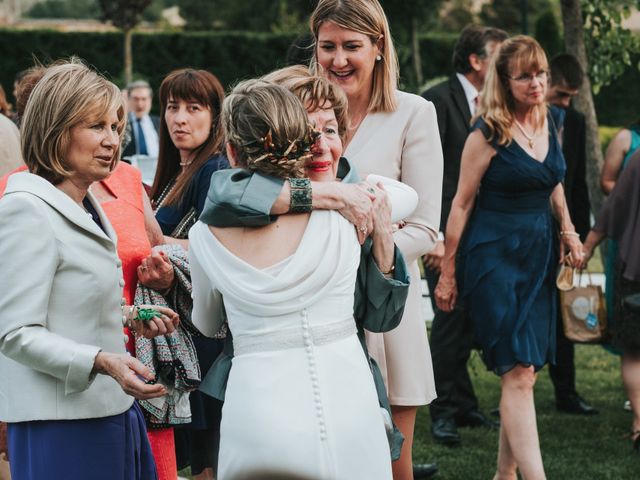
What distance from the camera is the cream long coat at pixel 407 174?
12.8 ft

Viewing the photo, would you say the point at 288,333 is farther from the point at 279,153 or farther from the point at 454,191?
the point at 454,191

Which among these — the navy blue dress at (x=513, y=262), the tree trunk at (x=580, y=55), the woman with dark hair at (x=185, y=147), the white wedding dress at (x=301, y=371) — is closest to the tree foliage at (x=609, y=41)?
the tree trunk at (x=580, y=55)

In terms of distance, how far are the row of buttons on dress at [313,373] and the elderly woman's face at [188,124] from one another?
2.08 metres

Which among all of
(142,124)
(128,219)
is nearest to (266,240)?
(128,219)

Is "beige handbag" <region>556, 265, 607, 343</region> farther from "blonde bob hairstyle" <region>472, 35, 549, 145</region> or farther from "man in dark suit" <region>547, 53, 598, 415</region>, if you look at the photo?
"blonde bob hairstyle" <region>472, 35, 549, 145</region>

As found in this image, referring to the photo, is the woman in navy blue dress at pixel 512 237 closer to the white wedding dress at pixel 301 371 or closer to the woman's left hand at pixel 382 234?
the woman's left hand at pixel 382 234

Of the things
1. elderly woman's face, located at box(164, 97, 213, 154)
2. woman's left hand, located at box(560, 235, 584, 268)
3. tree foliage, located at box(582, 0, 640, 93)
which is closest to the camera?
elderly woman's face, located at box(164, 97, 213, 154)

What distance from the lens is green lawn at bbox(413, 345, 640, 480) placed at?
19.2ft

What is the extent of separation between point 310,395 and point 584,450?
402 cm

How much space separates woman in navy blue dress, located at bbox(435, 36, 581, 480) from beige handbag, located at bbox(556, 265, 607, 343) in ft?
3.44

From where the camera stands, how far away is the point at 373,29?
3910 millimetres

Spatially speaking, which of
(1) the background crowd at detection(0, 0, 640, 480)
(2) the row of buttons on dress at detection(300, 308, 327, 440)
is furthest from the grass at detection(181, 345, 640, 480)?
(2) the row of buttons on dress at detection(300, 308, 327, 440)

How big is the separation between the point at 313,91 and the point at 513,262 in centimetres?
231

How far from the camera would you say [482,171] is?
5.27 metres
